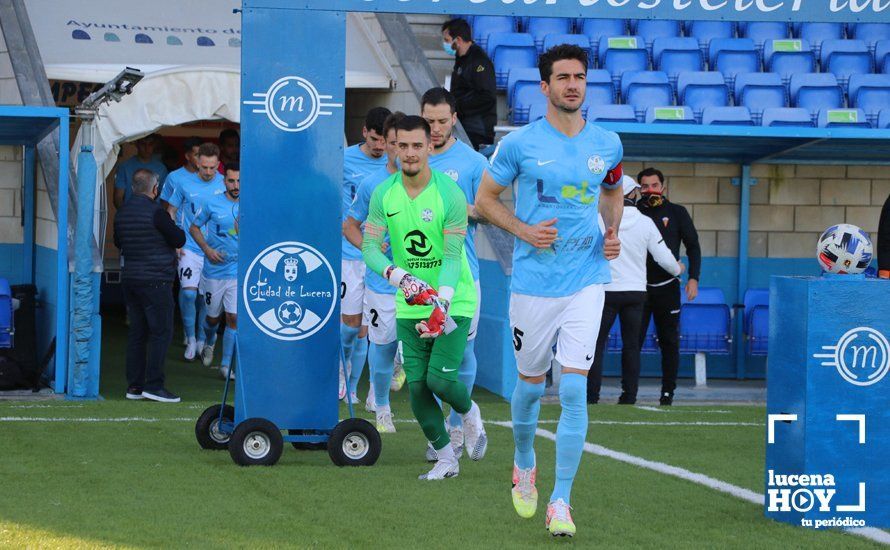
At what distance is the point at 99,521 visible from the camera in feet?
21.3

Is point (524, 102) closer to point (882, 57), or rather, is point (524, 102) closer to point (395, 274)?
point (882, 57)

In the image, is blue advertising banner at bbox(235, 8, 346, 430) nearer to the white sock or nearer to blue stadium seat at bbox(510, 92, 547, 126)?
the white sock

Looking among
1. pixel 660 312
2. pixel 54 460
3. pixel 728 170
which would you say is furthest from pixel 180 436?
pixel 728 170

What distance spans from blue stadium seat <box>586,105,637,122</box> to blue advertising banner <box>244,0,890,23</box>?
641cm

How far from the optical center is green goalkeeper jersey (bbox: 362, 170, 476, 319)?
7898 millimetres

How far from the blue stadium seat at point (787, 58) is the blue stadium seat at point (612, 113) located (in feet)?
8.53

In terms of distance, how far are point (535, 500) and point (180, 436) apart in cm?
350

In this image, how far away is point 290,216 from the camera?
27.5 ft

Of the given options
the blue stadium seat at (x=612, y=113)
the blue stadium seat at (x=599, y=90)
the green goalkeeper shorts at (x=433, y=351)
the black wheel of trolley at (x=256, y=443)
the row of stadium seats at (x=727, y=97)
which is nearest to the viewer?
the green goalkeeper shorts at (x=433, y=351)

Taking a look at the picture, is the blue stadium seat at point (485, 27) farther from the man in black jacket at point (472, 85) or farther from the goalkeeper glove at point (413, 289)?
the goalkeeper glove at point (413, 289)

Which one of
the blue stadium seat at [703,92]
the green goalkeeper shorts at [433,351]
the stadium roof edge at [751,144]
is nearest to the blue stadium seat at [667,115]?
the stadium roof edge at [751,144]

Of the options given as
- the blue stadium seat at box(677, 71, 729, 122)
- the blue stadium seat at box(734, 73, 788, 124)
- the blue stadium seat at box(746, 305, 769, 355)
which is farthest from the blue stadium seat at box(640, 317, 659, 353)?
the blue stadium seat at box(734, 73, 788, 124)

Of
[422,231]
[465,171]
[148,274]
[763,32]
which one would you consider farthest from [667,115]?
[422,231]

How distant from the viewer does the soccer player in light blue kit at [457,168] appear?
8.70 meters
